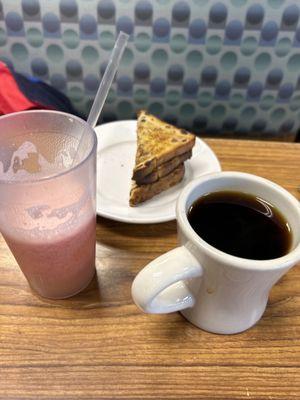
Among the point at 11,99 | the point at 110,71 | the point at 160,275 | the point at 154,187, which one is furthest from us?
the point at 11,99

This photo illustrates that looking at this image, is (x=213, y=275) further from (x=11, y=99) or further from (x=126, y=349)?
(x=11, y=99)

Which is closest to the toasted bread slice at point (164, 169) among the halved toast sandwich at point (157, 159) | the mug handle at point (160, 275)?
the halved toast sandwich at point (157, 159)

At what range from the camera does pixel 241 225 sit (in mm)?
465

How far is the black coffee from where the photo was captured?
42 centimetres

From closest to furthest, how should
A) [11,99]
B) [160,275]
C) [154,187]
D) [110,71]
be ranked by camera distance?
[160,275], [110,71], [154,187], [11,99]

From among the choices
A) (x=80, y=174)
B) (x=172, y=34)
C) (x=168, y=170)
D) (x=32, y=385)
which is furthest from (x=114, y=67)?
(x=172, y=34)

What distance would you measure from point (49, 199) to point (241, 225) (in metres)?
0.23

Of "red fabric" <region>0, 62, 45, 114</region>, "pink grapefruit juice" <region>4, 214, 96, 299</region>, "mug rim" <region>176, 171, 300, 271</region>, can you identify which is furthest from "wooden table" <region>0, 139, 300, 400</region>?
"red fabric" <region>0, 62, 45, 114</region>

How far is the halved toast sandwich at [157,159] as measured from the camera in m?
0.68

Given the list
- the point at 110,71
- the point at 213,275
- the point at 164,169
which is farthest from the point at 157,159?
the point at 213,275

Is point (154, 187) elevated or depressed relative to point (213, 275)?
depressed

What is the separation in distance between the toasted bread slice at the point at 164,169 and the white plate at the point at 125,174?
0.02m

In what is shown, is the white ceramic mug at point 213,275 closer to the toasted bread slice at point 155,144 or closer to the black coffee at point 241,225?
the black coffee at point 241,225

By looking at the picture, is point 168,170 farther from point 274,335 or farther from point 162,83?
point 162,83
